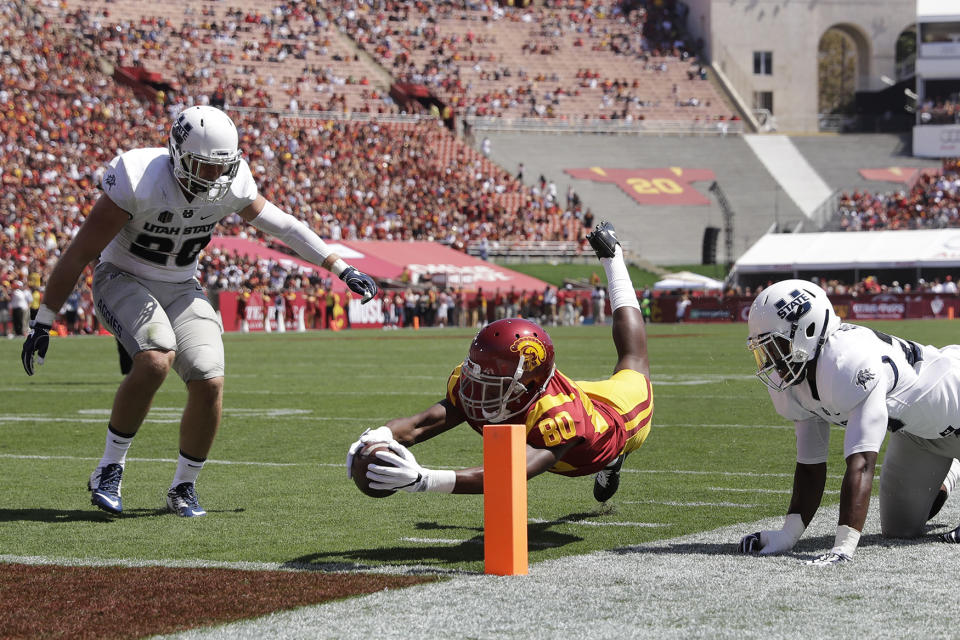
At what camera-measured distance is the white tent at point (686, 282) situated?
1622 inches

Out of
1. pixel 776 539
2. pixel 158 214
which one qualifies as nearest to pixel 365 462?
pixel 776 539

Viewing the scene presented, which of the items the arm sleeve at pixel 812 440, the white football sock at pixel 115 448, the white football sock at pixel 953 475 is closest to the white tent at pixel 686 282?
the white football sock at pixel 953 475

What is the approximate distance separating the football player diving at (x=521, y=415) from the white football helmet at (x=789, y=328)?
29.5 inches

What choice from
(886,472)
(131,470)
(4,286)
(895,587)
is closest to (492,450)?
(895,587)

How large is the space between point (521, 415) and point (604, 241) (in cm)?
180

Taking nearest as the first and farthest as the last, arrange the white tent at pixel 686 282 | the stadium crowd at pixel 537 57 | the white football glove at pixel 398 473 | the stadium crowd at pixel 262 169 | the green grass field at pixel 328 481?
the white football glove at pixel 398 473 → the green grass field at pixel 328 481 → the stadium crowd at pixel 262 169 → the white tent at pixel 686 282 → the stadium crowd at pixel 537 57

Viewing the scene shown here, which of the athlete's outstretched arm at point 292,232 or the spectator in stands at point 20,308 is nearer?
the athlete's outstretched arm at point 292,232

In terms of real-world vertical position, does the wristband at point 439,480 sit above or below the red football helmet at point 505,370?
below

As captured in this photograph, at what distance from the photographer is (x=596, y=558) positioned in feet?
17.1

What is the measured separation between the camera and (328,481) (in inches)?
305

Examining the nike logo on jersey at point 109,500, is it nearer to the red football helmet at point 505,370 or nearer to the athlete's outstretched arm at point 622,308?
the red football helmet at point 505,370

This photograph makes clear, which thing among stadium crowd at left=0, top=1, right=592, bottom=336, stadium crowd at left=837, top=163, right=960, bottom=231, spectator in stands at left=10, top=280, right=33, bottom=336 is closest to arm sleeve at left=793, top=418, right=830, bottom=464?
spectator in stands at left=10, top=280, right=33, bottom=336

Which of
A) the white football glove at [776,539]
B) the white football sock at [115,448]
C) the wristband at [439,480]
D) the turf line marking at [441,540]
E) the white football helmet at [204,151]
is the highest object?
the white football helmet at [204,151]

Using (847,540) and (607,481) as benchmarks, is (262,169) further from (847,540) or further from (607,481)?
(847,540)
